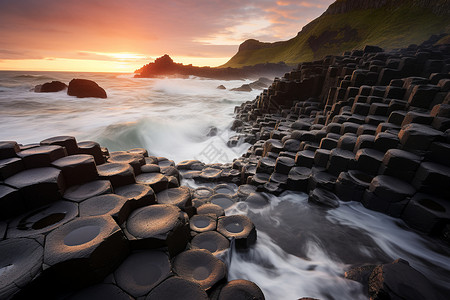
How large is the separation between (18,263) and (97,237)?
702mm

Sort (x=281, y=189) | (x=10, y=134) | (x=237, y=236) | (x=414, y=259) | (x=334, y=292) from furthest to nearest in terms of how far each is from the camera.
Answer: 1. (x=10, y=134)
2. (x=281, y=189)
3. (x=237, y=236)
4. (x=414, y=259)
5. (x=334, y=292)

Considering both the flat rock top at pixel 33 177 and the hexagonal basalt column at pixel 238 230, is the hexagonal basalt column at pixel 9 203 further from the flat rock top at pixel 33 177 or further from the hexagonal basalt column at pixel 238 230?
the hexagonal basalt column at pixel 238 230

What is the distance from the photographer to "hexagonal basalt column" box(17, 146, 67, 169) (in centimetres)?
288

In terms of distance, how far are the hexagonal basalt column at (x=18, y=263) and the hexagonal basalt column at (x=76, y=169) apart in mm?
1099

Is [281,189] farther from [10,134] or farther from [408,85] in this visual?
[10,134]

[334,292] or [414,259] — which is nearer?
[334,292]

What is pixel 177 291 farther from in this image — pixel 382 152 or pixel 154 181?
pixel 382 152

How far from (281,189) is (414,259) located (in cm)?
256

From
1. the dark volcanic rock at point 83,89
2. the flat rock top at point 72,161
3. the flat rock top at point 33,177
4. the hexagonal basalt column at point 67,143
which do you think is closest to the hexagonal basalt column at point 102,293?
the flat rock top at point 33,177

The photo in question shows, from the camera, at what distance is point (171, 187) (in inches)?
164

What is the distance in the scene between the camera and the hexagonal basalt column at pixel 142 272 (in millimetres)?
1975

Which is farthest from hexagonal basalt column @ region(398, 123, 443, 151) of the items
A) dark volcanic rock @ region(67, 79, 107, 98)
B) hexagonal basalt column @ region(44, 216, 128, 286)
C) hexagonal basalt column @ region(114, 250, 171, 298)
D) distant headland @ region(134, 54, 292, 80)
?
distant headland @ region(134, 54, 292, 80)

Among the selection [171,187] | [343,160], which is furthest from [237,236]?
[343,160]

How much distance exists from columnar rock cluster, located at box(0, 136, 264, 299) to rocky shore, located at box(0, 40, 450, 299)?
0.04 feet
